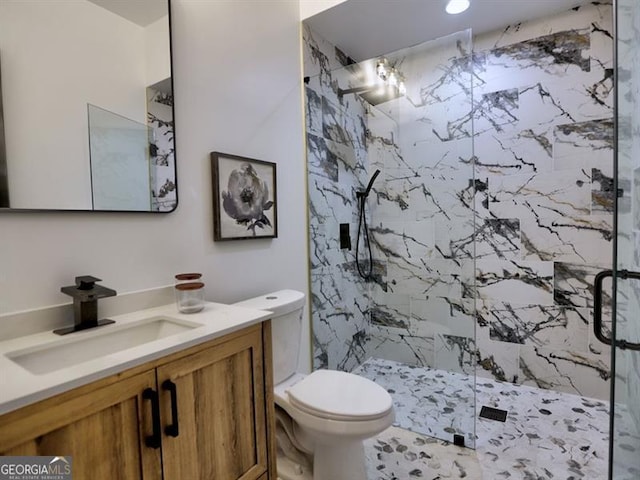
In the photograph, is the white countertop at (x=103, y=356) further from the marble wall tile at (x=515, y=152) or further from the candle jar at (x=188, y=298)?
the marble wall tile at (x=515, y=152)

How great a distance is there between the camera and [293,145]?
2.15 metres

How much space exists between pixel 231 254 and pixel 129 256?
0.52 metres

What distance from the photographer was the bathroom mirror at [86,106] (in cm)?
101

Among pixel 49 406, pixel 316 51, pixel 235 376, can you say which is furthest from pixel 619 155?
pixel 316 51

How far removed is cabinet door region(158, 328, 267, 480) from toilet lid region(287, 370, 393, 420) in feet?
0.81

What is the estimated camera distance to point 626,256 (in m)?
1.12

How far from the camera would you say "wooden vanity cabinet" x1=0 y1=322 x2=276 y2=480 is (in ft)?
2.37

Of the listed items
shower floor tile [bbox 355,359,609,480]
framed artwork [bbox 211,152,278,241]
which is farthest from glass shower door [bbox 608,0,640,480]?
framed artwork [bbox 211,152,278,241]

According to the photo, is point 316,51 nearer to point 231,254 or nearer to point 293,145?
point 293,145

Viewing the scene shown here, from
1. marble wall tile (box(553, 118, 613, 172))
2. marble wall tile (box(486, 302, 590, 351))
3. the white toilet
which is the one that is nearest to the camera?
the white toilet

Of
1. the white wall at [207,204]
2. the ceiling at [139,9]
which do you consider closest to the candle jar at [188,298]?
the white wall at [207,204]

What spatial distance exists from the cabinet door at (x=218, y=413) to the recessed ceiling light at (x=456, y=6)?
2267 millimetres

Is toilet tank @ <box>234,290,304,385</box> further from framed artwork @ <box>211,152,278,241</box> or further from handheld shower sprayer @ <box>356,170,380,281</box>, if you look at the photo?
handheld shower sprayer @ <box>356,170,380,281</box>

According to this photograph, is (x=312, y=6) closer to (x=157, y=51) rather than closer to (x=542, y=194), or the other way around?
Result: (x=157, y=51)
